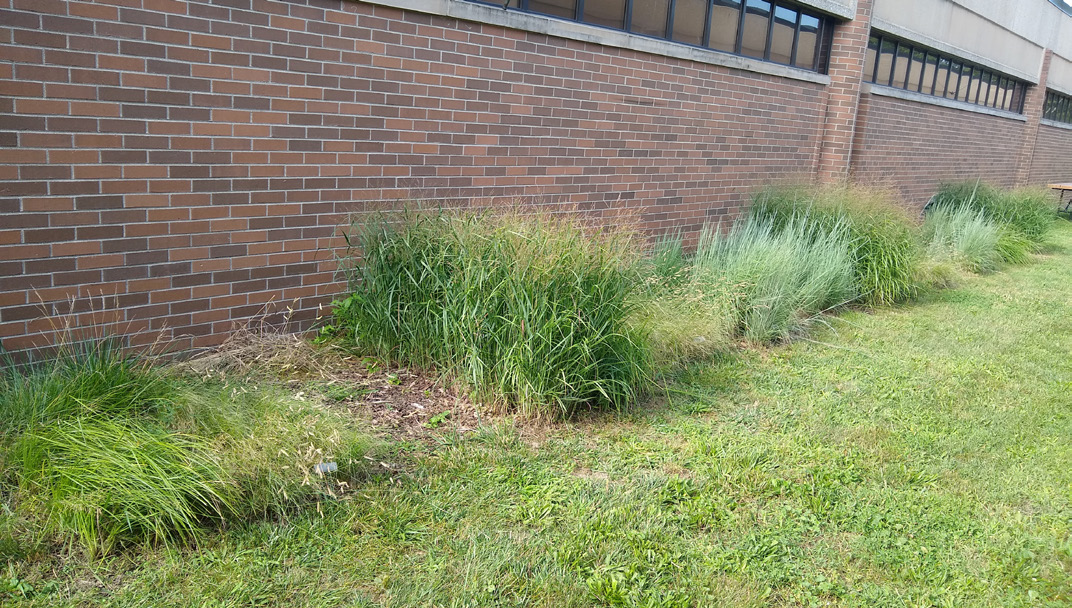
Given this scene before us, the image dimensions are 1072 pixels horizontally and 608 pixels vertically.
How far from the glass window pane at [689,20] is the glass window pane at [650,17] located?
6.5 inches

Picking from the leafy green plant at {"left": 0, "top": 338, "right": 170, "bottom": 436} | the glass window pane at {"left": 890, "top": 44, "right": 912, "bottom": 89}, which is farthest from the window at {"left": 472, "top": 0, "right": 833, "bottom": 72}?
the leafy green plant at {"left": 0, "top": 338, "right": 170, "bottom": 436}

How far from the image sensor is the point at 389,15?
6.06 m

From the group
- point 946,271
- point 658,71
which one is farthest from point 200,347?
point 946,271

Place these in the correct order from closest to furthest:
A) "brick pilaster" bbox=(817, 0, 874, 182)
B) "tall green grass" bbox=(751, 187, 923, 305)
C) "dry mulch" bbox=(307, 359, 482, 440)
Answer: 1. "dry mulch" bbox=(307, 359, 482, 440)
2. "tall green grass" bbox=(751, 187, 923, 305)
3. "brick pilaster" bbox=(817, 0, 874, 182)

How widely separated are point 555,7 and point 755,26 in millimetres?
4012

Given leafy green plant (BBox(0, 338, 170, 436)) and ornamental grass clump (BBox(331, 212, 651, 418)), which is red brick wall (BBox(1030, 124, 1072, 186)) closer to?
ornamental grass clump (BBox(331, 212, 651, 418))

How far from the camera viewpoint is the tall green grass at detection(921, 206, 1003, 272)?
1109cm

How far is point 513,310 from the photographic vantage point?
481 cm

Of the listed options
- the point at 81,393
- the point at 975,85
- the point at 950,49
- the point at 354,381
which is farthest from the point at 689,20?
the point at 975,85

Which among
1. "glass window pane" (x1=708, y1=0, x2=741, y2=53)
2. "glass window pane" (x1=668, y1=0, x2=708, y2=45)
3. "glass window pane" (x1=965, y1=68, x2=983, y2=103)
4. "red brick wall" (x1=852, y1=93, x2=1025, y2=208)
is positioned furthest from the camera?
"glass window pane" (x1=965, y1=68, x2=983, y2=103)

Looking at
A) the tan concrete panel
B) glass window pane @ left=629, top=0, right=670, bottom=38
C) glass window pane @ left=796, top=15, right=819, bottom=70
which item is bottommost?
glass window pane @ left=629, top=0, right=670, bottom=38

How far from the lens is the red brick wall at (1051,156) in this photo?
2327cm

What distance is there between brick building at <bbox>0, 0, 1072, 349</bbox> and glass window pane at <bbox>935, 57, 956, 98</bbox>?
6150mm

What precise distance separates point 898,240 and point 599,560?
6960 mm
